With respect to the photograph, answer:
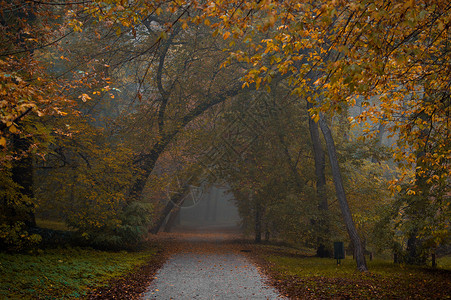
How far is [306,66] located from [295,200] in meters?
9.59

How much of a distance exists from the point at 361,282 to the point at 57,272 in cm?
739

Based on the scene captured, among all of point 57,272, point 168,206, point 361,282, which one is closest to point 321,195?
point 361,282

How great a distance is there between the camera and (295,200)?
1371cm

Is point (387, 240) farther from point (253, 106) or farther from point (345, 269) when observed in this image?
point (253, 106)

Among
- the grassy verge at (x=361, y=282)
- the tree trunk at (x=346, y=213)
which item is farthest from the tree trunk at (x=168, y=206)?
the tree trunk at (x=346, y=213)

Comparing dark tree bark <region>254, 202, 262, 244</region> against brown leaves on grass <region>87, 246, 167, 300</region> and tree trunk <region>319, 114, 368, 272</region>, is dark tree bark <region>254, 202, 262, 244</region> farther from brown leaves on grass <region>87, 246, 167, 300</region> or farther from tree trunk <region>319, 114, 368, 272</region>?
brown leaves on grass <region>87, 246, 167, 300</region>

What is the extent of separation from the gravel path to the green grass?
1.30 metres

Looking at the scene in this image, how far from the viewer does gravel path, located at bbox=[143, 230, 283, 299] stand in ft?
23.3

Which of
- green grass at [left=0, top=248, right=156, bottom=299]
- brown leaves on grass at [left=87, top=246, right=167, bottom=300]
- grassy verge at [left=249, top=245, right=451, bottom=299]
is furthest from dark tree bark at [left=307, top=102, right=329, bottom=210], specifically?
green grass at [left=0, top=248, right=156, bottom=299]

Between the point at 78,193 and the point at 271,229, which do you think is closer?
the point at 78,193

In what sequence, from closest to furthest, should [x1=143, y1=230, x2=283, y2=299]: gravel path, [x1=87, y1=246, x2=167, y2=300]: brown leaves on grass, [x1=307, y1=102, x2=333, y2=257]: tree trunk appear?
1. [x1=87, y1=246, x2=167, y2=300]: brown leaves on grass
2. [x1=143, y1=230, x2=283, y2=299]: gravel path
3. [x1=307, y1=102, x2=333, y2=257]: tree trunk

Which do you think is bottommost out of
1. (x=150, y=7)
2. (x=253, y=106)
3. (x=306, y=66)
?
(x=306, y=66)

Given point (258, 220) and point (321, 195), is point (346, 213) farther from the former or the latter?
point (258, 220)

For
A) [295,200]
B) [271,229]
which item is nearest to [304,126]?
[295,200]
